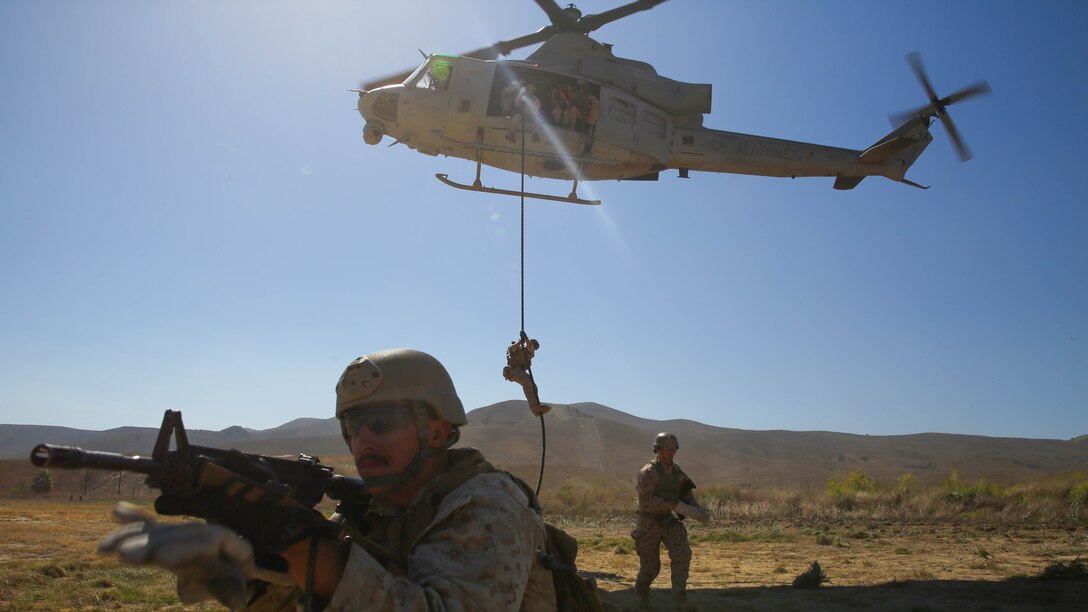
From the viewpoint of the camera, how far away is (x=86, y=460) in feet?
6.50

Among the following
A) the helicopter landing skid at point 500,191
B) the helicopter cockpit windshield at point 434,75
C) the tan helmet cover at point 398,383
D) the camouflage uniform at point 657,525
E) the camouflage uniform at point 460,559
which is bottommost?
the camouflage uniform at point 657,525

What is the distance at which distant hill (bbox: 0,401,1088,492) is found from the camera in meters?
72.4

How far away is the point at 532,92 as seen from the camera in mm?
13023

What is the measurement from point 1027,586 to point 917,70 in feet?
37.8

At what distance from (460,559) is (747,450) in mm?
98051

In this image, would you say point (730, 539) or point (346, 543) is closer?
point (346, 543)

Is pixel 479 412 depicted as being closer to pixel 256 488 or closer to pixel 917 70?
pixel 917 70

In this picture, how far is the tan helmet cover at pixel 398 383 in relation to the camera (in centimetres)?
283

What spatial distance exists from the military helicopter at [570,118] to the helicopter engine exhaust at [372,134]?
0.06 ft

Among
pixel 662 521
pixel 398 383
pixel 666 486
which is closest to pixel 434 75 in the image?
pixel 666 486

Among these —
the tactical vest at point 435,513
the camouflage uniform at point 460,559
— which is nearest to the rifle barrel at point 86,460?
the camouflage uniform at point 460,559

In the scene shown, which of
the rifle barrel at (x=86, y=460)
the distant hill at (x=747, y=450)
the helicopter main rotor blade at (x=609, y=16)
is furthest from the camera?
the distant hill at (x=747, y=450)

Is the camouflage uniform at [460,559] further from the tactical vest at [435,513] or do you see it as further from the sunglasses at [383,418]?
the sunglasses at [383,418]

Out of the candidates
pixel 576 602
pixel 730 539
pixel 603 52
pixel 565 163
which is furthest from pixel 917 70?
pixel 576 602
